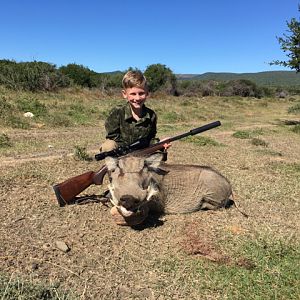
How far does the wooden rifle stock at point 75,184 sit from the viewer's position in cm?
484

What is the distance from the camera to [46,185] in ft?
18.9

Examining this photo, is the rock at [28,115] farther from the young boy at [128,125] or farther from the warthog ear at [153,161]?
the warthog ear at [153,161]

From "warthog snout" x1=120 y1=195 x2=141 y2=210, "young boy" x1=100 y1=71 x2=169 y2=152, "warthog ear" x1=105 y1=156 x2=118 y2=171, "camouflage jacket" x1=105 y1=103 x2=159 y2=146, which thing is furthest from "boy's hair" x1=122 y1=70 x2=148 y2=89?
"warthog snout" x1=120 y1=195 x2=141 y2=210

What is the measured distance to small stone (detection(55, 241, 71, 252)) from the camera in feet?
12.6

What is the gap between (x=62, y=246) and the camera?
153 inches

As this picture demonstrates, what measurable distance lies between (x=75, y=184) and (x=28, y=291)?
208 centimetres

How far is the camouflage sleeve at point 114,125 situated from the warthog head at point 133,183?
4.30 feet

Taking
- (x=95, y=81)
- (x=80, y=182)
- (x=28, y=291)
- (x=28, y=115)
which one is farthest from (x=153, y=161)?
(x=95, y=81)

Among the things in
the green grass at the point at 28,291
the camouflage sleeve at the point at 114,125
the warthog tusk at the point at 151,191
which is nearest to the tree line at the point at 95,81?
the camouflage sleeve at the point at 114,125

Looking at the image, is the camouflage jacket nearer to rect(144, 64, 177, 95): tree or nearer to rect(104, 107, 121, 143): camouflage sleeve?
rect(104, 107, 121, 143): camouflage sleeve

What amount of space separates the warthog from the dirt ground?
0.50ft

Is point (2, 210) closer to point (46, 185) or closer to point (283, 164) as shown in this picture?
point (46, 185)

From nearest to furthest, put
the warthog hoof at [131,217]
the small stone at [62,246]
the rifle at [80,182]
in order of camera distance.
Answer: the small stone at [62,246], the warthog hoof at [131,217], the rifle at [80,182]

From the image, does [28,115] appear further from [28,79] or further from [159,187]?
[159,187]
